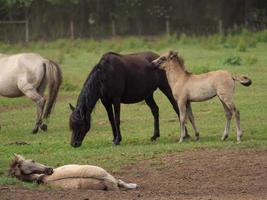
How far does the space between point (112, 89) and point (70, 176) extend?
→ 4.85m

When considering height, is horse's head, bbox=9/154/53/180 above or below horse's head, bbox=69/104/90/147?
above

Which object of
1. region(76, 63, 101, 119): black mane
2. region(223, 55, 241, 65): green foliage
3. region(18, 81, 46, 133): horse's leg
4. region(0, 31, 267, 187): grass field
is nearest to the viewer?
region(0, 31, 267, 187): grass field

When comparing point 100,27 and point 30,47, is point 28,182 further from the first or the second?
point 100,27

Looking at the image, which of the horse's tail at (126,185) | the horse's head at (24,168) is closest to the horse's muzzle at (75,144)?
the horse's head at (24,168)

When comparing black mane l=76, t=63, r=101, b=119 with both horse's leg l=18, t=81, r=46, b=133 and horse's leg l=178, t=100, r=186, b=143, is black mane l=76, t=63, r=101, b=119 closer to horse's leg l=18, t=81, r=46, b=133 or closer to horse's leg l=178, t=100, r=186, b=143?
horse's leg l=178, t=100, r=186, b=143

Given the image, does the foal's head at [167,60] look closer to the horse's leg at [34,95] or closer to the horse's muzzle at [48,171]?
the horse's leg at [34,95]

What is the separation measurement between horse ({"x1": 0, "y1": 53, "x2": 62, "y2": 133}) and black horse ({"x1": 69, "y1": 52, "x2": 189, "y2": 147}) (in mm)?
2514

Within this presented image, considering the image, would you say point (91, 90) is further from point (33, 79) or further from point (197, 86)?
point (33, 79)

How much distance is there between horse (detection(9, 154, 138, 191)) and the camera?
11070mm

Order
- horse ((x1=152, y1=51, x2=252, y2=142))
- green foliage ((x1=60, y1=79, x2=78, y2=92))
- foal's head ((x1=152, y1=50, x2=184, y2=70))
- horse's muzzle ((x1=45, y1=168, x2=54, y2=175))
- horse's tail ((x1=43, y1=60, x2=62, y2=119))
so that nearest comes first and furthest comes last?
horse's muzzle ((x1=45, y1=168, x2=54, y2=175)) < horse ((x1=152, y1=51, x2=252, y2=142)) < foal's head ((x1=152, y1=50, x2=184, y2=70)) < horse's tail ((x1=43, y1=60, x2=62, y2=119)) < green foliage ((x1=60, y1=79, x2=78, y2=92))

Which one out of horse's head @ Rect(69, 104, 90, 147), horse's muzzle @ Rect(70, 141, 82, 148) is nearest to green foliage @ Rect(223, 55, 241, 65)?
horse's head @ Rect(69, 104, 90, 147)

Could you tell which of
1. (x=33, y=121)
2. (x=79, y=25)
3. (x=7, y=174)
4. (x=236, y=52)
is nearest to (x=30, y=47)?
(x=79, y=25)

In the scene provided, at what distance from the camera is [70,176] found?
11.2 meters

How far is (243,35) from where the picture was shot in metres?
40.9
